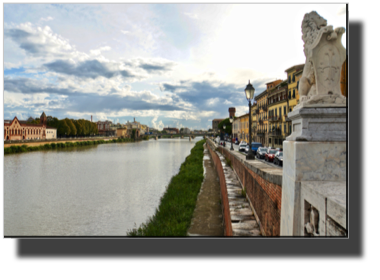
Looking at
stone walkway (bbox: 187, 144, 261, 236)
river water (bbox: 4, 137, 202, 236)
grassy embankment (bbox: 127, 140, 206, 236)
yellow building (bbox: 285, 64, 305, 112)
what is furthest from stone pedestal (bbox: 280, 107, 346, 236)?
yellow building (bbox: 285, 64, 305, 112)

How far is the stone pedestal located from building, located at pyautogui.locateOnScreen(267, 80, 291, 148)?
102 ft

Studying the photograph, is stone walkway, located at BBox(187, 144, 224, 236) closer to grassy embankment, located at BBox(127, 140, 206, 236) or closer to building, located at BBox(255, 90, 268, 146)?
grassy embankment, located at BBox(127, 140, 206, 236)

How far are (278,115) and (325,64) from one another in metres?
33.9

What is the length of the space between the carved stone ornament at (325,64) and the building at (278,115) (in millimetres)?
30693

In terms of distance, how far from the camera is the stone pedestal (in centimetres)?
207

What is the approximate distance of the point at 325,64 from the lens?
2400 millimetres

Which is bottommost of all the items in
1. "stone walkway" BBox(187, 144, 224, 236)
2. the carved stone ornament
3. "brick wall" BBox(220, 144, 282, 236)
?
"stone walkway" BBox(187, 144, 224, 236)

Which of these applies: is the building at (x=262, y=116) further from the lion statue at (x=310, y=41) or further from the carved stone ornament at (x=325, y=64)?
the carved stone ornament at (x=325, y=64)

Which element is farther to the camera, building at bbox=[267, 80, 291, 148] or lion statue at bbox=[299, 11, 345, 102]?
building at bbox=[267, 80, 291, 148]

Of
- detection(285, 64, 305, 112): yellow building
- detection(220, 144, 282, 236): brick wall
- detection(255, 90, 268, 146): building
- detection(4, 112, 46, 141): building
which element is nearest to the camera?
detection(220, 144, 282, 236): brick wall

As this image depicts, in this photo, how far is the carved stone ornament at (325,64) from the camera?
235 centimetres

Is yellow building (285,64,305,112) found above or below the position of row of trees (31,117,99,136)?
above

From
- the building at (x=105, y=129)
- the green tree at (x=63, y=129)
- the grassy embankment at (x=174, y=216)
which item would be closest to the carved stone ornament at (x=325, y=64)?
the grassy embankment at (x=174, y=216)
